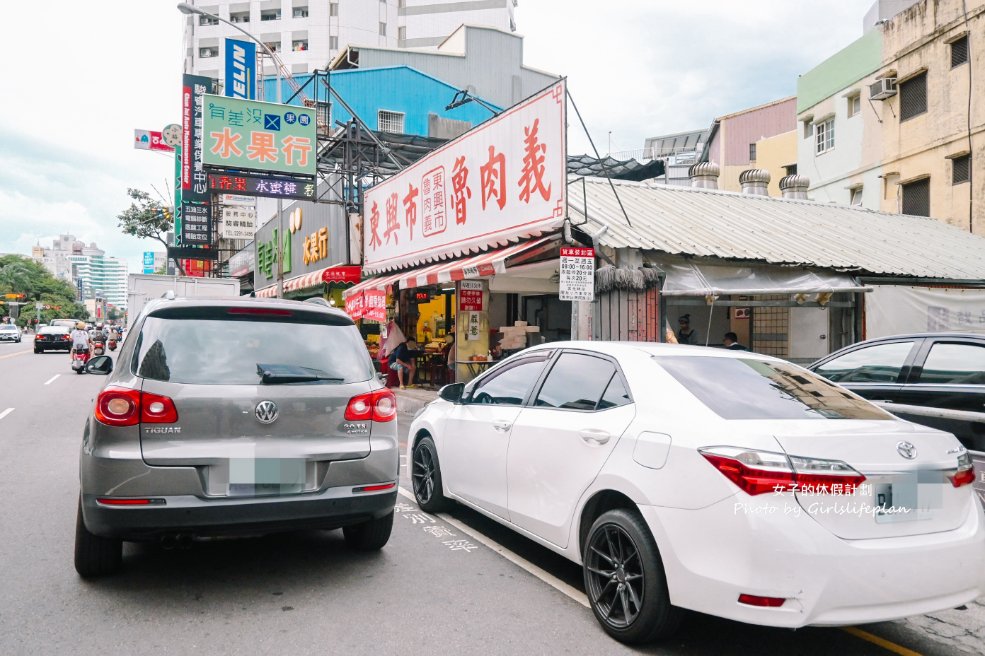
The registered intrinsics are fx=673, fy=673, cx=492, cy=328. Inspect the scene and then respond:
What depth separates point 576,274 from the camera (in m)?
8.65

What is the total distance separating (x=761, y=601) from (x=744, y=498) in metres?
0.43

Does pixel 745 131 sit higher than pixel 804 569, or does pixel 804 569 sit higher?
pixel 745 131

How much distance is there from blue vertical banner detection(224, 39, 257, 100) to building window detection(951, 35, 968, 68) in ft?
67.9

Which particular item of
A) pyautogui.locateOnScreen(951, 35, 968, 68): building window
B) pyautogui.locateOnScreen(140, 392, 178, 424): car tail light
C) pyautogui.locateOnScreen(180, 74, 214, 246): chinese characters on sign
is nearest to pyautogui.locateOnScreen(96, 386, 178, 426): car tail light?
pyautogui.locateOnScreen(140, 392, 178, 424): car tail light

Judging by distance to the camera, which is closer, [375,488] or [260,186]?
[375,488]

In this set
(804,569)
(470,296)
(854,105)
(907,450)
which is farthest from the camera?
(854,105)

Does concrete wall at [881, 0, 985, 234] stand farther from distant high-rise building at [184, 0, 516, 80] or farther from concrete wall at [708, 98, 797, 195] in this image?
distant high-rise building at [184, 0, 516, 80]

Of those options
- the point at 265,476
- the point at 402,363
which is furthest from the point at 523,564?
the point at 402,363

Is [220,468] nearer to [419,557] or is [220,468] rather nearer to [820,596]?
[419,557]

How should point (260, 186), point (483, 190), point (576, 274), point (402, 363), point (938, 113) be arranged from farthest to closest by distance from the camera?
point (938, 113), point (260, 186), point (402, 363), point (483, 190), point (576, 274)

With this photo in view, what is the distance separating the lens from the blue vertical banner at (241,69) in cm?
2219

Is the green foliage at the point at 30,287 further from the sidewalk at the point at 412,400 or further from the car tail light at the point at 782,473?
the car tail light at the point at 782,473

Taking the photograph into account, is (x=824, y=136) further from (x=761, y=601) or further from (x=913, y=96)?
(x=761, y=601)

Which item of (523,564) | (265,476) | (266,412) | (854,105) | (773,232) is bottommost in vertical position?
(523,564)
